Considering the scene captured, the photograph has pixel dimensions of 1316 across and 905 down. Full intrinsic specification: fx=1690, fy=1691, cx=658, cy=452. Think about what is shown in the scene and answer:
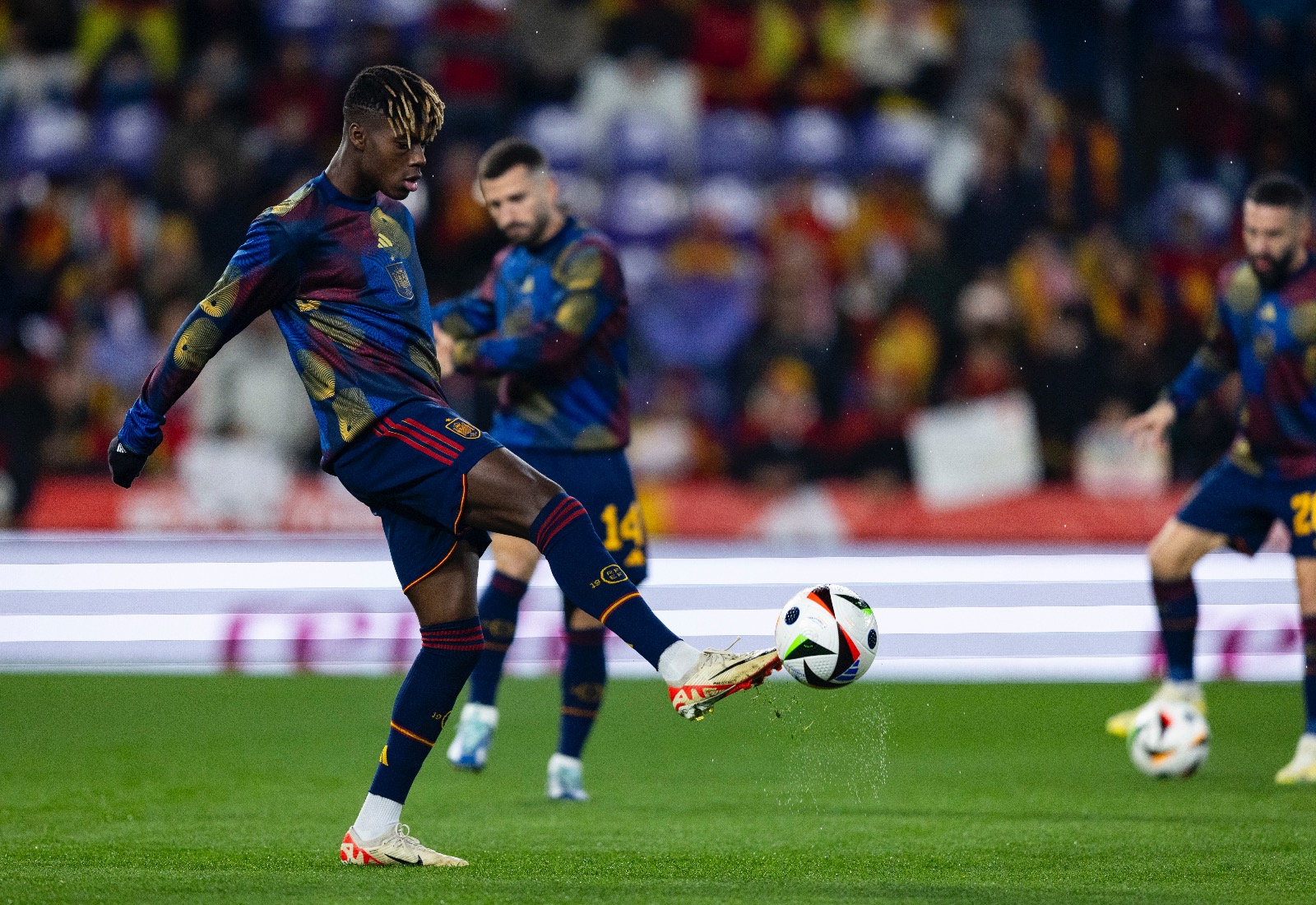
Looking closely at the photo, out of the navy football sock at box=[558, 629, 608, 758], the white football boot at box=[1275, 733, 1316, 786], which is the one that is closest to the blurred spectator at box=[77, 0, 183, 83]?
the navy football sock at box=[558, 629, 608, 758]

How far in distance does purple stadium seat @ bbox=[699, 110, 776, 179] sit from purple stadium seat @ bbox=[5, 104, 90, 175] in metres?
5.13

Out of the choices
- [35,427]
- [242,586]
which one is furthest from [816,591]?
A: [35,427]

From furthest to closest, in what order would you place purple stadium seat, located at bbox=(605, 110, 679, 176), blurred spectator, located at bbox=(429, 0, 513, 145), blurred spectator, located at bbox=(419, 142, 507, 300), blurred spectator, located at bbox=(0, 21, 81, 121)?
blurred spectator, located at bbox=(0, 21, 81, 121) < purple stadium seat, located at bbox=(605, 110, 679, 176) < blurred spectator, located at bbox=(429, 0, 513, 145) < blurred spectator, located at bbox=(419, 142, 507, 300)

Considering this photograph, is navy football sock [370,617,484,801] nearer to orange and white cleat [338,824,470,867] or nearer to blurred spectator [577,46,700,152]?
orange and white cleat [338,824,470,867]

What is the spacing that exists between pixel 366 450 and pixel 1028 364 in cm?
784

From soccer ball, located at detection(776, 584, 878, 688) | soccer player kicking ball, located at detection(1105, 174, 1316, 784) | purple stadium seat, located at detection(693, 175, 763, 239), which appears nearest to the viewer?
soccer ball, located at detection(776, 584, 878, 688)

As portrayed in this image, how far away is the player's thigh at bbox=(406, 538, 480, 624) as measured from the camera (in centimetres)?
464

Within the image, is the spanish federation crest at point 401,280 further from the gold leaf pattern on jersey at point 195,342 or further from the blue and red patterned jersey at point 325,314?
the gold leaf pattern on jersey at point 195,342

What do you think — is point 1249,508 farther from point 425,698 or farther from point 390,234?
point 390,234

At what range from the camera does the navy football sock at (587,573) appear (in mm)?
4312

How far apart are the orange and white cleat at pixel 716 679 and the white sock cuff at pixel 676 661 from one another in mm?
12

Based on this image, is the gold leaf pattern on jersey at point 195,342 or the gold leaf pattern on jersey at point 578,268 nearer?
the gold leaf pattern on jersey at point 195,342

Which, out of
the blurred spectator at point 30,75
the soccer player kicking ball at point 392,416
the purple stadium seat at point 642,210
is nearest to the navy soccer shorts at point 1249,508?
the soccer player kicking ball at point 392,416

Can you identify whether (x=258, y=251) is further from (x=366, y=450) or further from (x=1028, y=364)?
(x=1028, y=364)
